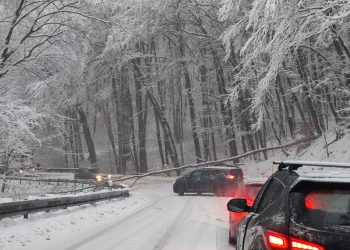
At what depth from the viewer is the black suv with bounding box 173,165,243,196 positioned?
29.2m

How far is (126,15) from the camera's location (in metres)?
37.7

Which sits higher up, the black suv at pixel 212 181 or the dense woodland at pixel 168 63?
the dense woodland at pixel 168 63

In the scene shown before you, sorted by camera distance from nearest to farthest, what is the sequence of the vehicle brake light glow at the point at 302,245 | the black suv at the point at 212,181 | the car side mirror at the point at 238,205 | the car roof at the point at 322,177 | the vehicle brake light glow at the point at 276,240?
the vehicle brake light glow at the point at 302,245, the vehicle brake light glow at the point at 276,240, the car roof at the point at 322,177, the car side mirror at the point at 238,205, the black suv at the point at 212,181

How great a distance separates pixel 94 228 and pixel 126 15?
80.8ft

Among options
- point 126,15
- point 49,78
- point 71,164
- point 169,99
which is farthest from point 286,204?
point 71,164

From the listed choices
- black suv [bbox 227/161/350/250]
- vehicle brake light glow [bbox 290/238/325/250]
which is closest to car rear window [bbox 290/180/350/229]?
black suv [bbox 227/161/350/250]

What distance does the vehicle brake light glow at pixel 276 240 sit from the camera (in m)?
3.98

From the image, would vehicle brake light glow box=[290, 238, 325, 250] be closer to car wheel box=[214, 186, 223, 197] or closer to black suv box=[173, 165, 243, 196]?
black suv box=[173, 165, 243, 196]

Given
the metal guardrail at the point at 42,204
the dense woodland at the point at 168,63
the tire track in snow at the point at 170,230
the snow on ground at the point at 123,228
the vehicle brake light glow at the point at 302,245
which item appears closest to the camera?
the vehicle brake light glow at the point at 302,245

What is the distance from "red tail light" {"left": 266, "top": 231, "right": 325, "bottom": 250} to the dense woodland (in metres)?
12.0

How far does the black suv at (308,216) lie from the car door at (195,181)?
25603 millimetres

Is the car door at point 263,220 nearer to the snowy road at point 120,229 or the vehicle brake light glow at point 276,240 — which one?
the vehicle brake light glow at point 276,240

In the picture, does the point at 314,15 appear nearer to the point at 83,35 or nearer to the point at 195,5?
the point at 83,35

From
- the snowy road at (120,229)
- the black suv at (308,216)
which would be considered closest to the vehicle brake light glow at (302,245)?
the black suv at (308,216)
